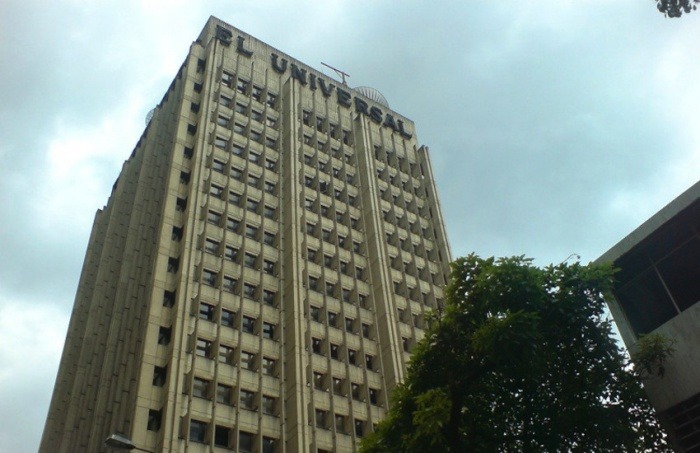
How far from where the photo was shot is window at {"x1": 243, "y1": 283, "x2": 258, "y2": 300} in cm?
4775

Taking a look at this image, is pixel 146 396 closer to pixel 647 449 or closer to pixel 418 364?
pixel 418 364

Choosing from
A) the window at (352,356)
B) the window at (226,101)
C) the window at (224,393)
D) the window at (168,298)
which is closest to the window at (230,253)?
the window at (168,298)

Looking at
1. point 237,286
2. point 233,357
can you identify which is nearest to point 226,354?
point 233,357

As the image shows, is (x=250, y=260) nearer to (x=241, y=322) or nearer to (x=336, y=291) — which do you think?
(x=241, y=322)

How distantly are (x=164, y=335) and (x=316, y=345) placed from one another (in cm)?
1119

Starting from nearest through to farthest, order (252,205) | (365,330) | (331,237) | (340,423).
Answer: (340,423), (365,330), (252,205), (331,237)

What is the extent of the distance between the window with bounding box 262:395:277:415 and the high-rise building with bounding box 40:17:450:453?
144mm

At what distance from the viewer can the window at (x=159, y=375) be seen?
39.7 m

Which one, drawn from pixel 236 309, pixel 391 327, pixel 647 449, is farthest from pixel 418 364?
pixel 391 327

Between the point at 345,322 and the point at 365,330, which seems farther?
the point at 365,330

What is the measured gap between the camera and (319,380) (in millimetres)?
46281

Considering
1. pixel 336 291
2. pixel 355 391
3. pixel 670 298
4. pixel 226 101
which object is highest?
pixel 226 101

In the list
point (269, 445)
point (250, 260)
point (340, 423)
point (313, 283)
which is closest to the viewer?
point (269, 445)

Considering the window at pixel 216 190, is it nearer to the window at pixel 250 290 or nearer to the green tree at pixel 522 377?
the window at pixel 250 290
